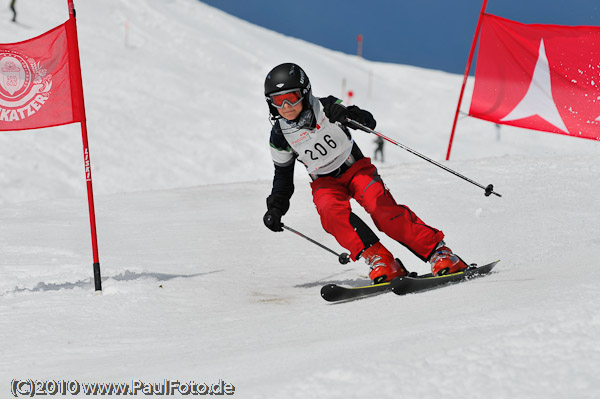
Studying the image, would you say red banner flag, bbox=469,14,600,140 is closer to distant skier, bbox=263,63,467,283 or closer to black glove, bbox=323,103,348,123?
distant skier, bbox=263,63,467,283

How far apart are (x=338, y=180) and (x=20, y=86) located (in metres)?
2.39

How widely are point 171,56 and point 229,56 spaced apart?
110 inches

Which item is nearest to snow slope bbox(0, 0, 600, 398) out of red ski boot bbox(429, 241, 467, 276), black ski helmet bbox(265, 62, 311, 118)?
red ski boot bbox(429, 241, 467, 276)

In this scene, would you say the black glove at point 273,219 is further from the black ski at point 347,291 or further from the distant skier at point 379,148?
the distant skier at point 379,148

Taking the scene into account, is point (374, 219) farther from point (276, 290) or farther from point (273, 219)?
point (276, 290)

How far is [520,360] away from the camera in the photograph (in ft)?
6.43

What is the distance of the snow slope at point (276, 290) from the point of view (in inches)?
79.7

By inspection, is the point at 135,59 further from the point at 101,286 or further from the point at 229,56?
the point at 101,286

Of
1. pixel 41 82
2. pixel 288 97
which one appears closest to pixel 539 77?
pixel 288 97

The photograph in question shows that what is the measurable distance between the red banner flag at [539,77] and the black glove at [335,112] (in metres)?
4.00

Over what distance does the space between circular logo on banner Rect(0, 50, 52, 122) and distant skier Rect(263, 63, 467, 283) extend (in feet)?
5.58

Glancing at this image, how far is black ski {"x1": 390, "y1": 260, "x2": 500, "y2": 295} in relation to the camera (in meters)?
3.92

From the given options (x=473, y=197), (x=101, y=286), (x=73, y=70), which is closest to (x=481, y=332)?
(x=101, y=286)

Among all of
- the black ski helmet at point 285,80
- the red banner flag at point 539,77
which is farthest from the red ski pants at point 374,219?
the red banner flag at point 539,77
